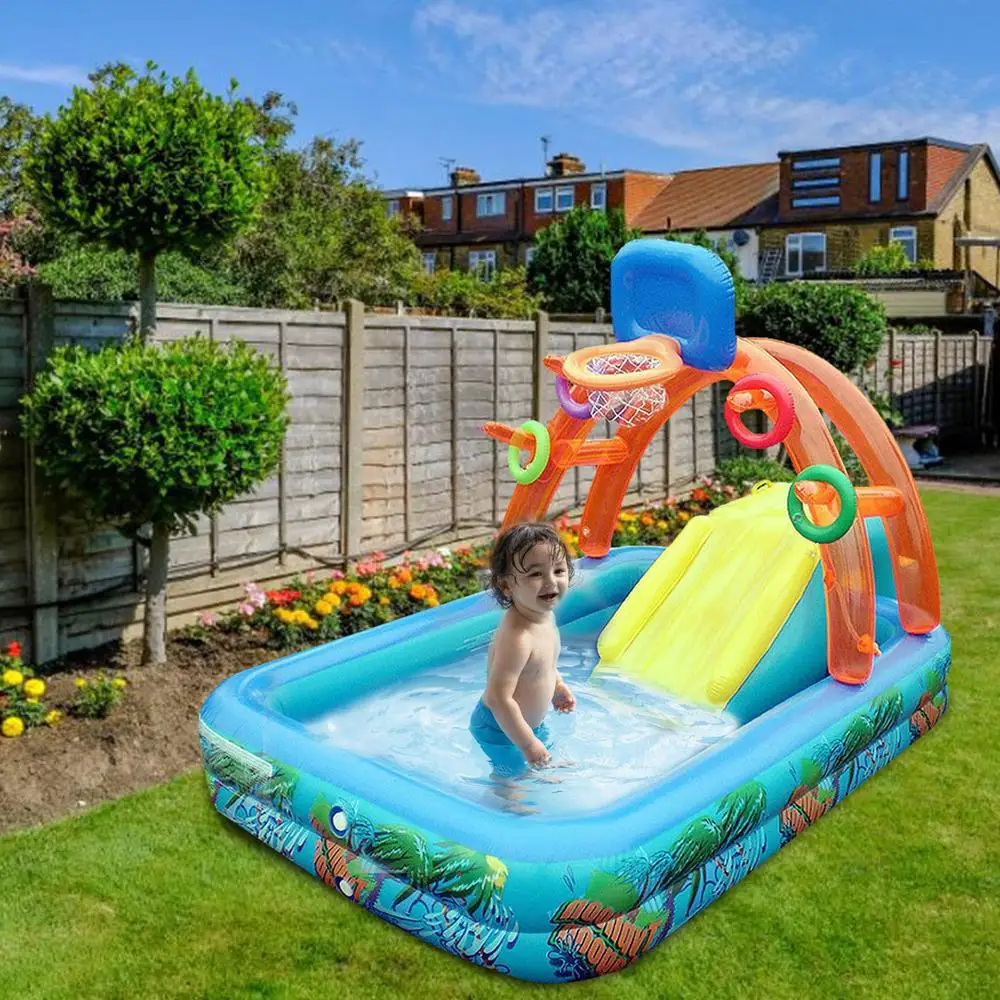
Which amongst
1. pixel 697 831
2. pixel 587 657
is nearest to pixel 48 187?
pixel 587 657

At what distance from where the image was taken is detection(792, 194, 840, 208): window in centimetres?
3934

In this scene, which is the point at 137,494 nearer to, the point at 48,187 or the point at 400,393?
the point at 48,187

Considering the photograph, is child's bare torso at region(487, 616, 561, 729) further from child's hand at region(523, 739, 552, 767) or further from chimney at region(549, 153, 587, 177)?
chimney at region(549, 153, 587, 177)

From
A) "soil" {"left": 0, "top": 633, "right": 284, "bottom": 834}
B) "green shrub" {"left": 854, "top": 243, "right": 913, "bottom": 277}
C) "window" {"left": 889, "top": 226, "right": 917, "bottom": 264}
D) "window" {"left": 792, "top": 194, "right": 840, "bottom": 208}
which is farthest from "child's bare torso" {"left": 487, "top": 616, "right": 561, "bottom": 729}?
"window" {"left": 792, "top": 194, "right": 840, "bottom": 208}

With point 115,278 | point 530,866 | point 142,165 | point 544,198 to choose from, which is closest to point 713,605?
point 530,866

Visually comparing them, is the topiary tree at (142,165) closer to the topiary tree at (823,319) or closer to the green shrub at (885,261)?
the topiary tree at (823,319)

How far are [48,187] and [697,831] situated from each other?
4.49 meters

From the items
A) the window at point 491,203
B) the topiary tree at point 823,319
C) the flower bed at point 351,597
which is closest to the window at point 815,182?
the window at point 491,203

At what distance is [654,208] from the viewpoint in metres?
44.9

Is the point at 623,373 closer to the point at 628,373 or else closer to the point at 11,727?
the point at 628,373

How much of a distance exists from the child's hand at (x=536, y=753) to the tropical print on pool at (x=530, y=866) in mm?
792

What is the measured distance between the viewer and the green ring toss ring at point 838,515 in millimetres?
4918

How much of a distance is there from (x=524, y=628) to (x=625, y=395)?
1536mm

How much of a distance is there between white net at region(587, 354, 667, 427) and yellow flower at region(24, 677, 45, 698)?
2980 mm
